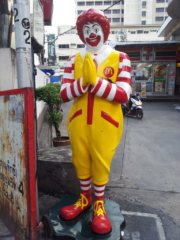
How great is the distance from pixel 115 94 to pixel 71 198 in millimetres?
1393

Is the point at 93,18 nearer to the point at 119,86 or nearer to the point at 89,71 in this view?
the point at 89,71

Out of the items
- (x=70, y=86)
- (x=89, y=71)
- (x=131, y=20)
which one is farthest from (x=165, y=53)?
(x=131, y=20)

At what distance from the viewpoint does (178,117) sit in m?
8.58

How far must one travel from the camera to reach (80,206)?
2.39 metres

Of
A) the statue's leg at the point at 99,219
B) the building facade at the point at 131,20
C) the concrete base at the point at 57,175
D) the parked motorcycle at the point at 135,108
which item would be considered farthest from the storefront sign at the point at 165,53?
the building facade at the point at 131,20

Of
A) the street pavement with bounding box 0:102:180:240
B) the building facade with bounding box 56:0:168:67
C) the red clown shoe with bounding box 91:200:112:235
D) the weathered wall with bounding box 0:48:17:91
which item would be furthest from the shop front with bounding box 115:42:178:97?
the building facade with bounding box 56:0:168:67

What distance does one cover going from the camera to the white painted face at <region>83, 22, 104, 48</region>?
Result: 213 centimetres

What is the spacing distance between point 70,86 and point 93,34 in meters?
0.53

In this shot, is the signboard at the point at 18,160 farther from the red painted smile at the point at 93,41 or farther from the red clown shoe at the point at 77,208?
the red painted smile at the point at 93,41

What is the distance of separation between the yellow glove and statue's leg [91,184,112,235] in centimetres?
106

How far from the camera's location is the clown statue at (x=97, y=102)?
208 cm

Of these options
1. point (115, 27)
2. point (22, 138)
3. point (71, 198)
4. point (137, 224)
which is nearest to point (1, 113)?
point (22, 138)

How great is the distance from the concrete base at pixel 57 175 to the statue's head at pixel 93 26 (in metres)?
1.55

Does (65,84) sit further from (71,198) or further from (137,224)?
(137,224)
